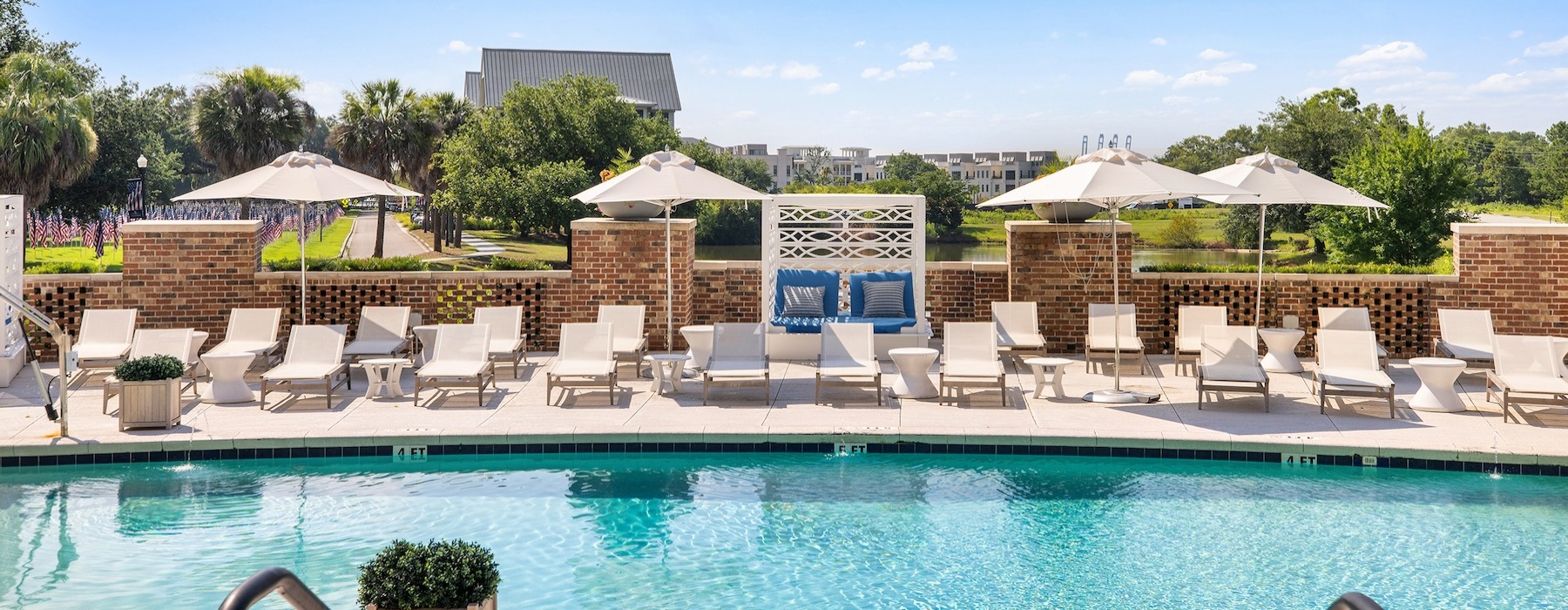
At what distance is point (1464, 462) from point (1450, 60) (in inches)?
2313

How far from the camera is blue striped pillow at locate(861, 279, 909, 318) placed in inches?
529

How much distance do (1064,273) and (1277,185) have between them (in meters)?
2.85

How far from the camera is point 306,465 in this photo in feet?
30.3

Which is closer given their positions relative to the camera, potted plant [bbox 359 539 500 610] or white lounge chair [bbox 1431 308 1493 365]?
potted plant [bbox 359 539 500 610]

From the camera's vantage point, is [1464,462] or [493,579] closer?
[493,579]

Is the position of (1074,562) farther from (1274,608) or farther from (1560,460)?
(1560,460)

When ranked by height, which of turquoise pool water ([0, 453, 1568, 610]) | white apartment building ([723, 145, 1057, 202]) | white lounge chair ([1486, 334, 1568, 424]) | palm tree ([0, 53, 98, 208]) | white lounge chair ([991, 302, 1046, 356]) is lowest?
turquoise pool water ([0, 453, 1568, 610])

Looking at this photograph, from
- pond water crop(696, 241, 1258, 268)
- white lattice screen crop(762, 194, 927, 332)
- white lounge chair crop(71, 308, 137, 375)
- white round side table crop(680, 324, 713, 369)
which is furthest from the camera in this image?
pond water crop(696, 241, 1258, 268)

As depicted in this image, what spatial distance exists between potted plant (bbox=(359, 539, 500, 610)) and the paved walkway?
37.9 metres

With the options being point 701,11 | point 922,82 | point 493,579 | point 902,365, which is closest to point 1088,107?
point 922,82

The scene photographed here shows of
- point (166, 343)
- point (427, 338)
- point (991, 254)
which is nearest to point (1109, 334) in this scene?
point (427, 338)

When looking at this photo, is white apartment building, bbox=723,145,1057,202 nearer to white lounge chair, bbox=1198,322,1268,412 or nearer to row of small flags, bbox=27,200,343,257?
row of small flags, bbox=27,200,343,257

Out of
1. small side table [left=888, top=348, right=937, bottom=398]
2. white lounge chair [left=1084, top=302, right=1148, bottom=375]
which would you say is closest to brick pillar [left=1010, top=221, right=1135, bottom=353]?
white lounge chair [left=1084, top=302, right=1148, bottom=375]

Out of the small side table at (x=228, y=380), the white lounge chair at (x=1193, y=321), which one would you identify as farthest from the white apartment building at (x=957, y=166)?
the small side table at (x=228, y=380)
